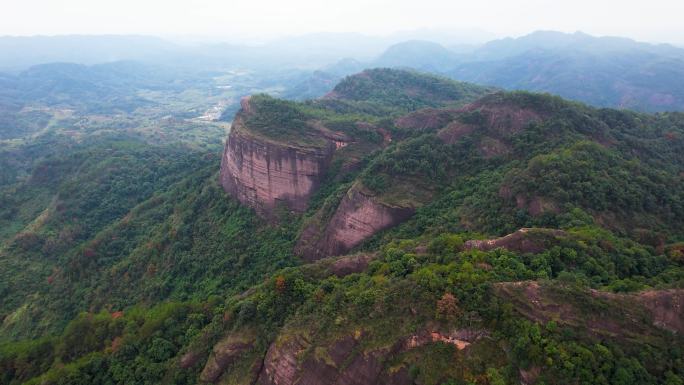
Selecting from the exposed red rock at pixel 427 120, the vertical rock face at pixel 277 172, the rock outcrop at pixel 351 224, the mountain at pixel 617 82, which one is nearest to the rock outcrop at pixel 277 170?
the vertical rock face at pixel 277 172

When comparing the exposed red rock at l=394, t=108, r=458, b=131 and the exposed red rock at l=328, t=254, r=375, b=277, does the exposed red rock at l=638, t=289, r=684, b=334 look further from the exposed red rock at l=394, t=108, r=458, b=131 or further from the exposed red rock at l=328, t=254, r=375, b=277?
the exposed red rock at l=394, t=108, r=458, b=131

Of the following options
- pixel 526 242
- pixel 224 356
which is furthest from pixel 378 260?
pixel 224 356

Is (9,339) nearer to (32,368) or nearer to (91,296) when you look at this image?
(91,296)


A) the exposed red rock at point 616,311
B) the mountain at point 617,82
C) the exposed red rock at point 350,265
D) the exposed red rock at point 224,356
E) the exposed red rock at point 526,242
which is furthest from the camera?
the mountain at point 617,82

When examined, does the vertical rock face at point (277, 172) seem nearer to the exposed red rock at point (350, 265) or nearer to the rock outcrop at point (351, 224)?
the rock outcrop at point (351, 224)

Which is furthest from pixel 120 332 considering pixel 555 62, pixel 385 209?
pixel 555 62

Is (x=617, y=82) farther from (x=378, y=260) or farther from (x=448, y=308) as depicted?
(x=448, y=308)
